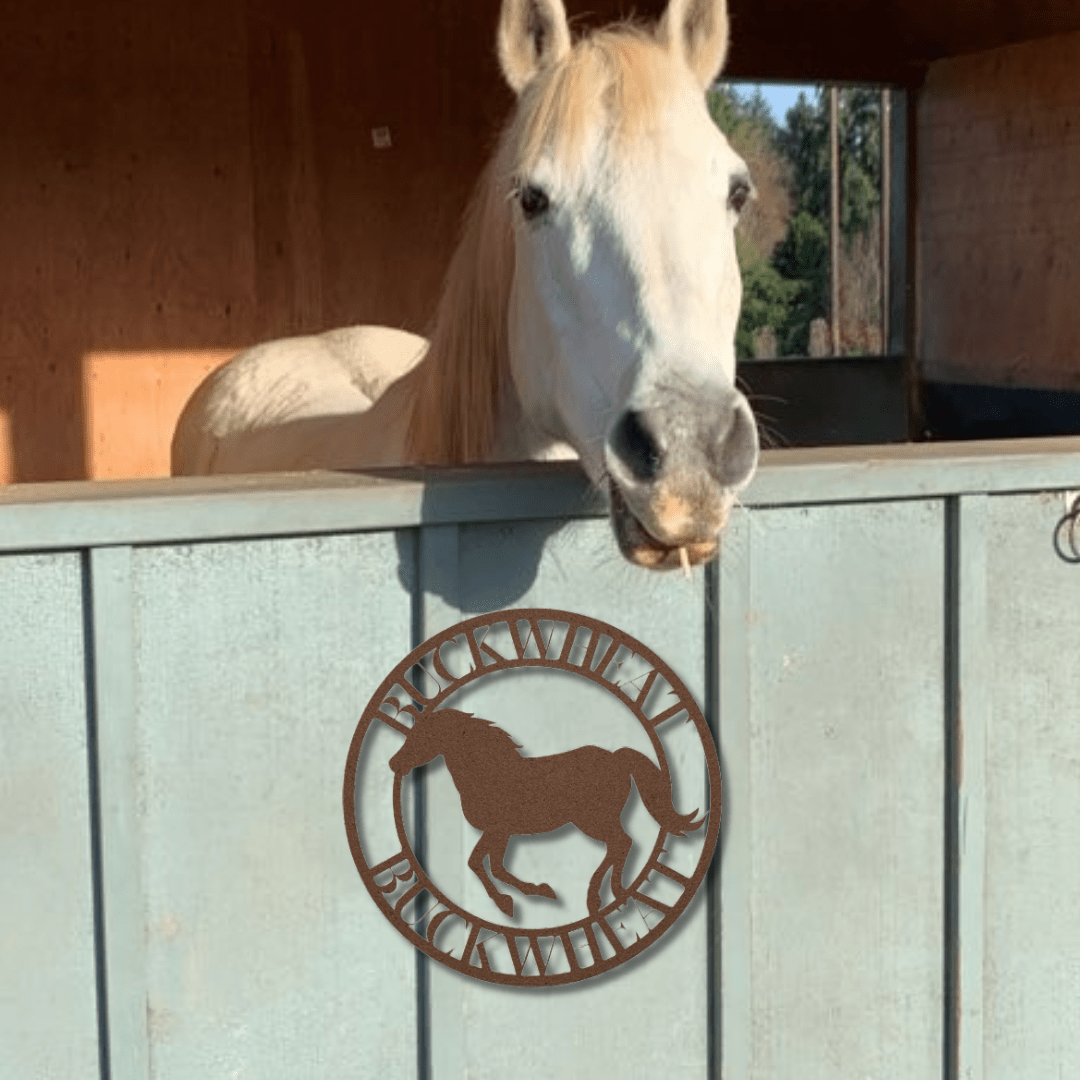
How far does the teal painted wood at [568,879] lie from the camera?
142 centimetres

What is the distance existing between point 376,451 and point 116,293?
11.1 ft

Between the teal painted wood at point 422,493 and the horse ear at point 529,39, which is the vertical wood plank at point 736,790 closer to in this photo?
the teal painted wood at point 422,493

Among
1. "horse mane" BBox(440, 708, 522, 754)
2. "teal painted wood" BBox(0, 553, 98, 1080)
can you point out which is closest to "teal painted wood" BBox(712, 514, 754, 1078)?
"horse mane" BBox(440, 708, 522, 754)

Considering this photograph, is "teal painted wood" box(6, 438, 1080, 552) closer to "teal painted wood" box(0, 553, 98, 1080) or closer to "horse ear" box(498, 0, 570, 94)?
"teal painted wood" box(0, 553, 98, 1080)

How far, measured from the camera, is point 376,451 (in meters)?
2.78

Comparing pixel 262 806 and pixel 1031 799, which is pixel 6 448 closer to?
pixel 262 806

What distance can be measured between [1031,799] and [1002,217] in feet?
17.3

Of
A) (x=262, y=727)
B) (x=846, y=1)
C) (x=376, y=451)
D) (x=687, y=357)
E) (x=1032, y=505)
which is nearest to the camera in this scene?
(x=262, y=727)

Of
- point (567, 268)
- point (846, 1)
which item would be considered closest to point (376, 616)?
point (567, 268)

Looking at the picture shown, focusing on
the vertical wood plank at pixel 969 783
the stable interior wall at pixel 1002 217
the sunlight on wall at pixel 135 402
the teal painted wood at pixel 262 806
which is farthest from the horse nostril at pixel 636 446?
the stable interior wall at pixel 1002 217

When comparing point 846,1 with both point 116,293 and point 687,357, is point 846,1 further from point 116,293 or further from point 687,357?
point 687,357

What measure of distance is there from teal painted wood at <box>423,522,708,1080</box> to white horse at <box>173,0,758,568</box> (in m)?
0.09

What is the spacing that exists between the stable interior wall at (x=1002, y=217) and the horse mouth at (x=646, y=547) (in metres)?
4.85

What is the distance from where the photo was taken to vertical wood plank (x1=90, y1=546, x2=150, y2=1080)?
1283 millimetres
